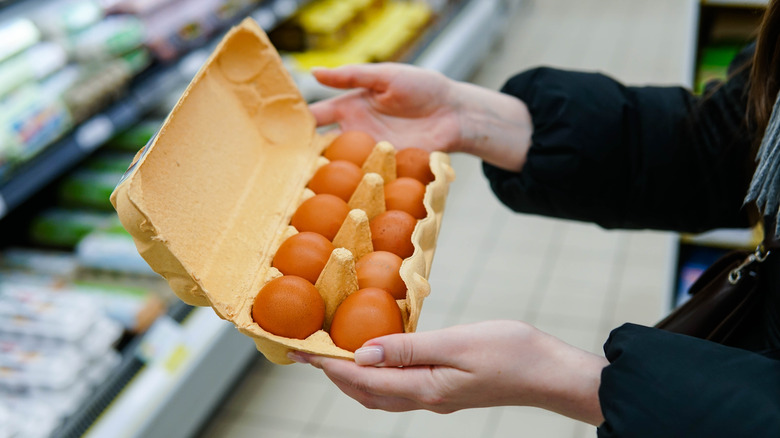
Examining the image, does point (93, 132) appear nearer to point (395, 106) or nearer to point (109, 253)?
point (109, 253)

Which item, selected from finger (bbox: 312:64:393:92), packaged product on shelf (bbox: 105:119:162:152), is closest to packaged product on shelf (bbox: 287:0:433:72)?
packaged product on shelf (bbox: 105:119:162:152)

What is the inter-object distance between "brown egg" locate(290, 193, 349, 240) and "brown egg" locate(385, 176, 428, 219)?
0.10 m

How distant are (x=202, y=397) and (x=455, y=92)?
132 centimetres

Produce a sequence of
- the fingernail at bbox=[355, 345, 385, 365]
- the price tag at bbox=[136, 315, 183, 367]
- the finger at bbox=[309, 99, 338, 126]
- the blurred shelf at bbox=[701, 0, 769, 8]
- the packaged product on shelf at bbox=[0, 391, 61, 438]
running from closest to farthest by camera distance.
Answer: the fingernail at bbox=[355, 345, 385, 365] → the finger at bbox=[309, 99, 338, 126] → the packaged product on shelf at bbox=[0, 391, 61, 438] → the price tag at bbox=[136, 315, 183, 367] → the blurred shelf at bbox=[701, 0, 769, 8]

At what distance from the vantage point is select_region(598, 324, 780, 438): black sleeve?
0.81m

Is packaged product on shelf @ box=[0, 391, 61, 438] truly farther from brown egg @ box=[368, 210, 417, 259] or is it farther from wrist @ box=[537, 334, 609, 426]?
wrist @ box=[537, 334, 609, 426]

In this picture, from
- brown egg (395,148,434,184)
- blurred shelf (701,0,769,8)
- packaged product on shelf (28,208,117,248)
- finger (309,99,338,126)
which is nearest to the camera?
brown egg (395,148,434,184)

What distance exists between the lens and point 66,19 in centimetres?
214

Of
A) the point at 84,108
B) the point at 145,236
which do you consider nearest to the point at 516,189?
the point at 145,236

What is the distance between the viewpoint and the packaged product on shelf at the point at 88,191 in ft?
7.81

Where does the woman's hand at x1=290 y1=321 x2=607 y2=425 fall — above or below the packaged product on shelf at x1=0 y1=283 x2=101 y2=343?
above

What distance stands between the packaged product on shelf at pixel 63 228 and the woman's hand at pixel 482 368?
162 centimetres

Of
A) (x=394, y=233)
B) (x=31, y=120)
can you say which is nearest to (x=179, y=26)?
(x=31, y=120)

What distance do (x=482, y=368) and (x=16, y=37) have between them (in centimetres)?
176
